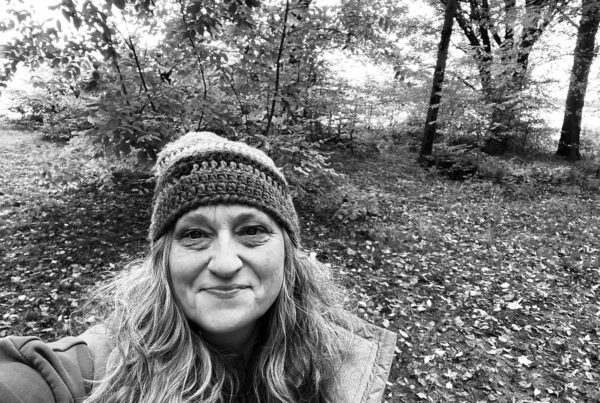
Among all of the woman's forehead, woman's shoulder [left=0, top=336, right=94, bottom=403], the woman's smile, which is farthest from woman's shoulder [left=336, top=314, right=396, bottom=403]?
woman's shoulder [left=0, top=336, right=94, bottom=403]

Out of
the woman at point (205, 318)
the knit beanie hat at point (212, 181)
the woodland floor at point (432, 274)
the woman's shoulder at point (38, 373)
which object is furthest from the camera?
the woodland floor at point (432, 274)

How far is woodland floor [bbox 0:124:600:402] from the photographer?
3.88 m

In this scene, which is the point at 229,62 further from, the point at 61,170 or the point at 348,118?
the point at 348,118

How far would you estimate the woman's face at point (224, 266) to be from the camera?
133cm

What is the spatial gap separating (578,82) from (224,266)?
46.5 ft

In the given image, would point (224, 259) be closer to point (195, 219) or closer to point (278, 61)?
point (195, 219)

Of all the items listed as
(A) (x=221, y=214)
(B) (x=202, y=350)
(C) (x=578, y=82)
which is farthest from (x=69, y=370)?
(C) (x=578, y=82)

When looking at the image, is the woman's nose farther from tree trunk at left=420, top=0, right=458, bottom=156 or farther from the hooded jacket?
tree trunk at left=420, top=0, right=458, bottom=156

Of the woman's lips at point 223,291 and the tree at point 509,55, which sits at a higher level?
the tree at point 509,55

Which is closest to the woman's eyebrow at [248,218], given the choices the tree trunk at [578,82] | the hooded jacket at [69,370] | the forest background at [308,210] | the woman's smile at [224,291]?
the woman's smile at [224,291]

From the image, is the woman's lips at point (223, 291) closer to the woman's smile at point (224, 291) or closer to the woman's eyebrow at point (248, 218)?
the woman's smile at point (224, 291)

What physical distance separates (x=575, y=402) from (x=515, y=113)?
11.2 meters

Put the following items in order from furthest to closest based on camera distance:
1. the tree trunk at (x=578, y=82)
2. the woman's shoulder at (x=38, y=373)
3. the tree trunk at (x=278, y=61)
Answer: the tree trunk at (x=578, y=82) → the tree trunk at (x=278, y=61) → the woman's shoulder at (x=38, y=373)

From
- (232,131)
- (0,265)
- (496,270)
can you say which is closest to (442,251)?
(496,270)
